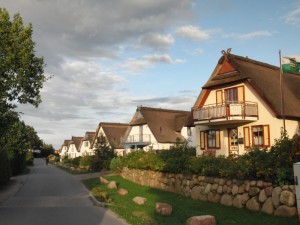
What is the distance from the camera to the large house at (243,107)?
27.0 metres

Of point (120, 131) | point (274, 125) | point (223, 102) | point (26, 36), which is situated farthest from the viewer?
point (120, 131)

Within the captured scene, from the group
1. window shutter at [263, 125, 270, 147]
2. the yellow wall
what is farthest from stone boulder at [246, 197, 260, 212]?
window shutter at [263, 125, 270, 147]

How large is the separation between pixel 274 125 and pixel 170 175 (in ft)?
32.0

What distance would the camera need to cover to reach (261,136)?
27.4 metres

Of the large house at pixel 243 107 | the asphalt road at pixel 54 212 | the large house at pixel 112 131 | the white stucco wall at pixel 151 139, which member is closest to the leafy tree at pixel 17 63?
the asphalt road at pixel 54 212

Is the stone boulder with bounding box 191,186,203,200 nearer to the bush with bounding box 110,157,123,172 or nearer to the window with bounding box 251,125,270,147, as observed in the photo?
the window with bounding box 251,125,270,147

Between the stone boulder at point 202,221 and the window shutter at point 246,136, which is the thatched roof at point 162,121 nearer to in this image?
the window shutter at point 246,136

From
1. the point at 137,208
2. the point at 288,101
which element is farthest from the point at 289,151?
the point at 288,101

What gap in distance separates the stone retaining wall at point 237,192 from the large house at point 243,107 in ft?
27.0

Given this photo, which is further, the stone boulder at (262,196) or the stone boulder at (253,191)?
the stone boulder at (253,191)

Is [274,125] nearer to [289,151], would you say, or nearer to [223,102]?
[223,102]

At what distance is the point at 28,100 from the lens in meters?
16.9

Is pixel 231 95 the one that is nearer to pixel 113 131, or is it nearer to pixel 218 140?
pixel 218 140

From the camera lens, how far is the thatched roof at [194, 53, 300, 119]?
1069 inches
